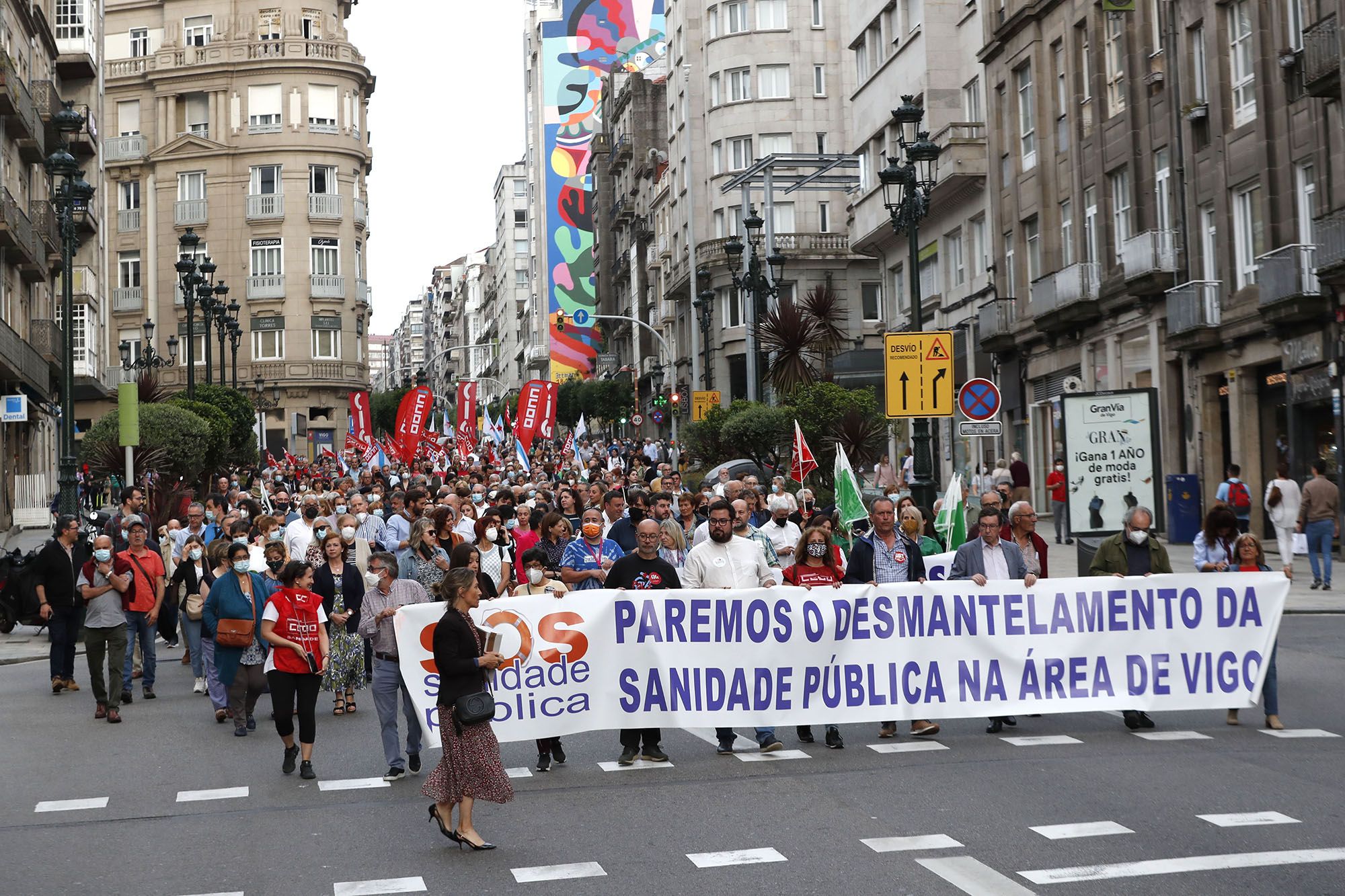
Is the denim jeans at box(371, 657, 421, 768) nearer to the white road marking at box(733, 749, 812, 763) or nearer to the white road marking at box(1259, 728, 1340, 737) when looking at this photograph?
the white road marking at box(733, 749, 812, 763)

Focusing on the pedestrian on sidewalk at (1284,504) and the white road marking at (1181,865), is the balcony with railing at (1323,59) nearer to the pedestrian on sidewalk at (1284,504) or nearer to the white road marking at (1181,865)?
the pedestrian on sidewalk at (1284,504)

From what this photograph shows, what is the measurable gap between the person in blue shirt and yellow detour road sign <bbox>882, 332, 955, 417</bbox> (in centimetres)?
828

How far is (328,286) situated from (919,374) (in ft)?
226

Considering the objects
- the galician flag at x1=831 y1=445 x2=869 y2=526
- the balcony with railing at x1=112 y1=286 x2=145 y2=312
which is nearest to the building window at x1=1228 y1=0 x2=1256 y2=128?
the galician flag at x1=831 y1=445 x2=869 y2=526

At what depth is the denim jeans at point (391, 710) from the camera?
10883 mm

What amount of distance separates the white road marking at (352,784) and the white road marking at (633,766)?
4.70 ft

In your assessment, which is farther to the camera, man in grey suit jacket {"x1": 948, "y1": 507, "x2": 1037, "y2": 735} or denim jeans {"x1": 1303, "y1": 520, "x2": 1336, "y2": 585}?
denim jeans {"x1": 1303, "y1": 520, "x2": 1336, "y2": 585}

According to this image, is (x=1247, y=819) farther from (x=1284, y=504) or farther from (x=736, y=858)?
(x=1284, y=504)

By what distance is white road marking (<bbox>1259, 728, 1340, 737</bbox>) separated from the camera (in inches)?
447

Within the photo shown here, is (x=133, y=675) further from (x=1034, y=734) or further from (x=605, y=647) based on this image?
(x=1034, y=734)

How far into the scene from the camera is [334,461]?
5797 cm

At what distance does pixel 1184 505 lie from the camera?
30203 millimetres

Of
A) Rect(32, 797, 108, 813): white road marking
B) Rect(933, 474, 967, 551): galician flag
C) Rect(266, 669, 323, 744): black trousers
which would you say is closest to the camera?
Rect(32, 797, 108, 813): white road marking

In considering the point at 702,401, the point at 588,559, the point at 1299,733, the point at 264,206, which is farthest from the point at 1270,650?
the point at 264,206
